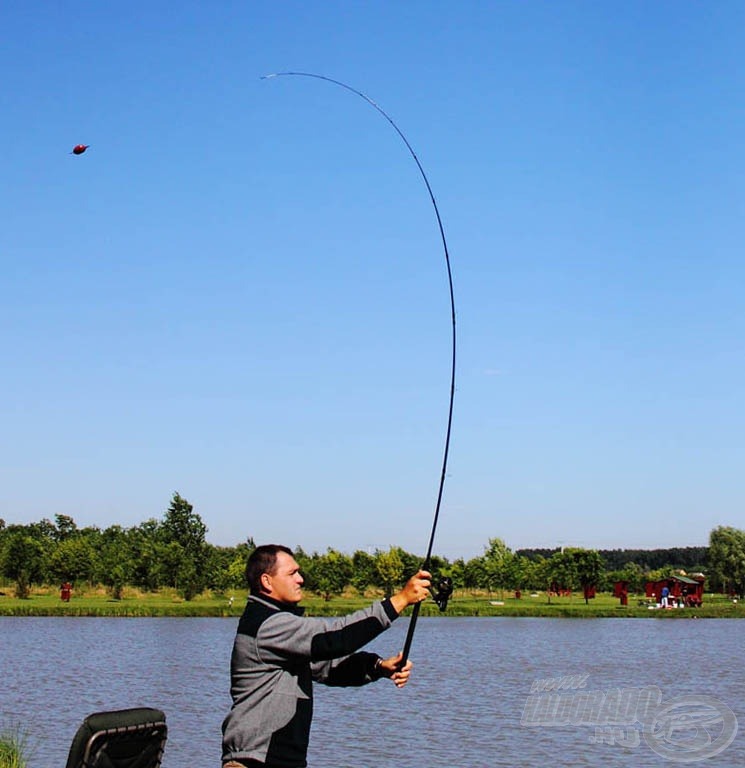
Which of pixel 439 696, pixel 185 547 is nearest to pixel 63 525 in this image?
pixel 185 547

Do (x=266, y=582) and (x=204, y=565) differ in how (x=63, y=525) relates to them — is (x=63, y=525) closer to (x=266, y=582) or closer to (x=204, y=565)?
(x=204, y=565)

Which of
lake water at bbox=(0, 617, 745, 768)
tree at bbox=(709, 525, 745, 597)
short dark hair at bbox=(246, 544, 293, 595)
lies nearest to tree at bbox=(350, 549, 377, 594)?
lake water at bbox=(0, 617, 745, 768)

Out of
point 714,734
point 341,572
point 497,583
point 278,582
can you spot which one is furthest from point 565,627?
point 278,582

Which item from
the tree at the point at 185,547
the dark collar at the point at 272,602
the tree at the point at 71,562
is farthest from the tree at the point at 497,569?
the dark collar at the point at 272,602

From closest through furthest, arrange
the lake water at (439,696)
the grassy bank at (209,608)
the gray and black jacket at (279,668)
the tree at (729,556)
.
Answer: the gray and black jacket at (279,668) < the lake water at (439,696) < the grassy bank at (209,608) < the tree at (729,556)

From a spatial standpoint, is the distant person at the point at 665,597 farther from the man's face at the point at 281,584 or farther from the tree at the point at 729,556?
the man's face at the point at 281,584

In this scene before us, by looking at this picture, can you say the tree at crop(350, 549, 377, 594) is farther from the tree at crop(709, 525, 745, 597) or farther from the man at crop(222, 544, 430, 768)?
the man at crop(222, 544, 430, 768)

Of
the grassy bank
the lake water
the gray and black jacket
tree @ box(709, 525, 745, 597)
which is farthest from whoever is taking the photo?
tree @ box(709, 525, 745, 597)

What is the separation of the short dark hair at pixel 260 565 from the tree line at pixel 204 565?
7481 centimetres

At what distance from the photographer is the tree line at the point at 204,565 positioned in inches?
3241

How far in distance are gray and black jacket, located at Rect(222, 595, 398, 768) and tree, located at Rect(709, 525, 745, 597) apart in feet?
427

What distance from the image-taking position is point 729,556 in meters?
128

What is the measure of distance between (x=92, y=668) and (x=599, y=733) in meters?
19.7

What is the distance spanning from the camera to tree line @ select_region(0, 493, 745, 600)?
82312 millimetres
